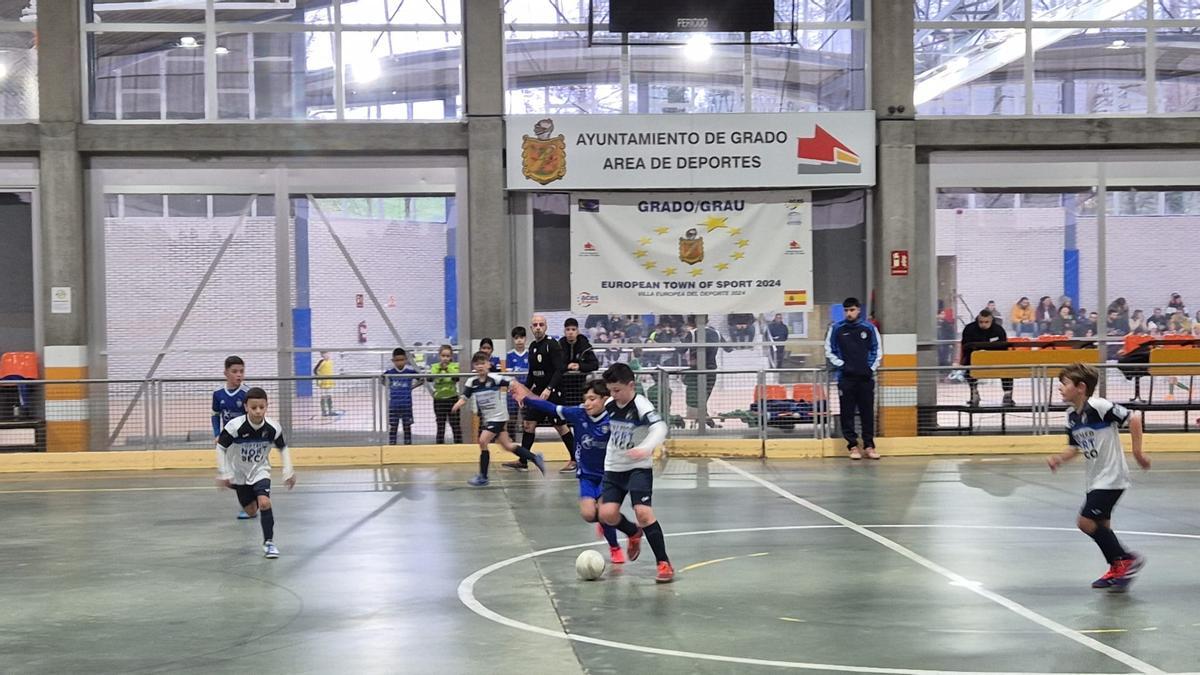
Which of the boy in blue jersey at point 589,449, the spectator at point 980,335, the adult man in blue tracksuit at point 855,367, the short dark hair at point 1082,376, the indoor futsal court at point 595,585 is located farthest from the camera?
the spectator at point 980,335

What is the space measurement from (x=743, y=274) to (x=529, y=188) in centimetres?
423

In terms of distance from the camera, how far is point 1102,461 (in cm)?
1063

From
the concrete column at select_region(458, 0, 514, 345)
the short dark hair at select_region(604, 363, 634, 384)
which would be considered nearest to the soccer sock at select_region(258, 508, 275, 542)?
the short dark hair at select_region(604, 363, 634, 384)

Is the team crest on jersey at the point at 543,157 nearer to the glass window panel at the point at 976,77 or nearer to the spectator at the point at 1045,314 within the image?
the glass window panel at the point at 976,77

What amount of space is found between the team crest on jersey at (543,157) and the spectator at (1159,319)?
11269 mm

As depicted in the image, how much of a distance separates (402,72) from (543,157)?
308 centimetres

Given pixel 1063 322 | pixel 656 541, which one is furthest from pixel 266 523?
pixel 1063 322

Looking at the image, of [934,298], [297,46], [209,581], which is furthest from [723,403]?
[209,581]

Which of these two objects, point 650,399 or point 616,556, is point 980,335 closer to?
point 650,399

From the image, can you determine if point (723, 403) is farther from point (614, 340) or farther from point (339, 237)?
point (339, 237)

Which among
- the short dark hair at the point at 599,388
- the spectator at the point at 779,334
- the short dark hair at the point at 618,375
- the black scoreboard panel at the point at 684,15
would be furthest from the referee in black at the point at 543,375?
the short dark hair at the point at 618,375

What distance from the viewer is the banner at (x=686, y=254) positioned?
2481cm

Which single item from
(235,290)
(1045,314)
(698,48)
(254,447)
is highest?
(698,48)

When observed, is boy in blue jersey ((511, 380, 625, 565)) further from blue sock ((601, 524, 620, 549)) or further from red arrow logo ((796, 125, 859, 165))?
red arrow logo ((796, 125, 859, 165))
